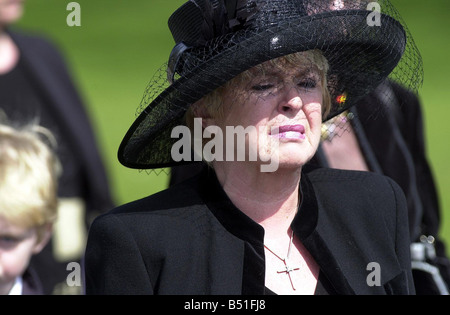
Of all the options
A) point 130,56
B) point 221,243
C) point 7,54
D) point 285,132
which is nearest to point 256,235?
point 221,243

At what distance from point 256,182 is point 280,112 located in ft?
0.80

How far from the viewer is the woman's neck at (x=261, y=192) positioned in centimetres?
255

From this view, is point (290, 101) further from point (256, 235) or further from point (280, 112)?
point (256, 235)

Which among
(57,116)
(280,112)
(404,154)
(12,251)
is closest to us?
(280,112)

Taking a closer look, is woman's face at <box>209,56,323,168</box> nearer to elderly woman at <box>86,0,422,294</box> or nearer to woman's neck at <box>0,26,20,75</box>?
elderly woman at <box>86,0,422,294</box>

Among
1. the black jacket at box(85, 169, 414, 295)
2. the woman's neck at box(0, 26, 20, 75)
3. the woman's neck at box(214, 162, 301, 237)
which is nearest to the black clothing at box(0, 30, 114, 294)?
the woman's neck at box(0, 26, 20, 75)

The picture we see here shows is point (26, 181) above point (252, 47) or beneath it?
beneath

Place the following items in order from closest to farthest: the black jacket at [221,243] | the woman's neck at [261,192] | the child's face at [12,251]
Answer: the black jacket at [221,243]
the woman's neck at [261,192]
the child's face at [12,251]

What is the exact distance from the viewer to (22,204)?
2.85 metres

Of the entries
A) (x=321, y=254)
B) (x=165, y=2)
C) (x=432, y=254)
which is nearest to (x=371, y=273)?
(x=321, y=254)

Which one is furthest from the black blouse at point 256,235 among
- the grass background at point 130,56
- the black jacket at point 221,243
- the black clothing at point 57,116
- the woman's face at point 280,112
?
the grass background at point 130,56

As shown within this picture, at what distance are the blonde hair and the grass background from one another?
4220 mm

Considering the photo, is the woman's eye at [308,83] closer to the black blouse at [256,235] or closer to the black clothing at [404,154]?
the black blouse at [256,235]

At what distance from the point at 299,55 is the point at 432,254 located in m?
1.57
